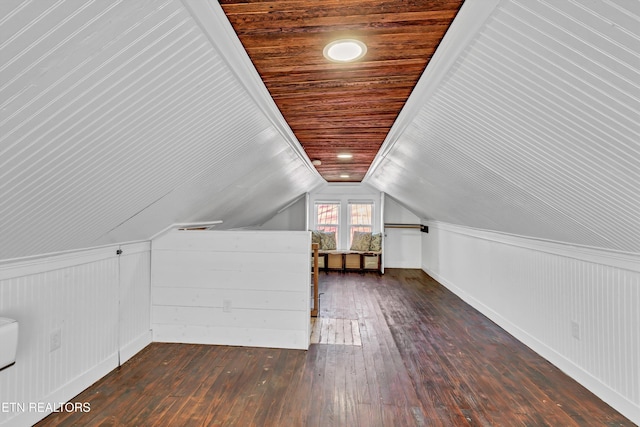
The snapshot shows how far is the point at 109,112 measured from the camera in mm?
1410

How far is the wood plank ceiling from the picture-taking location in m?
1.25

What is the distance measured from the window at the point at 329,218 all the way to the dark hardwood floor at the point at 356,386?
444 centimetres

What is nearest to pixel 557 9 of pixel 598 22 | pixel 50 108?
pixel 598 22

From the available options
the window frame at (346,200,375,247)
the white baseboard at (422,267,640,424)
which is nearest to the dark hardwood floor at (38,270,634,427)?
the white baseboard at (422,267,640,424)

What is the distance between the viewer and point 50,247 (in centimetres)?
215

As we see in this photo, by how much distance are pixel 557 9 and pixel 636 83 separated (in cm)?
38

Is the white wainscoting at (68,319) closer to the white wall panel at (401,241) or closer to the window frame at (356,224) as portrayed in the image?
the window frame at (356,224)

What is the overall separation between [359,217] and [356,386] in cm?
576

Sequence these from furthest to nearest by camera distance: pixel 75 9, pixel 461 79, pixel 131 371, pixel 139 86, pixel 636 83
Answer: pixel 131 371
pixel 461 79
pixel 139 86
pixel 636 83
pixel 75 9

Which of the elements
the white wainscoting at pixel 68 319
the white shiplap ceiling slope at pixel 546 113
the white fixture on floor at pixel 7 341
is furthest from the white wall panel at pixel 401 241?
the white fixture on floor at pixel 7 341

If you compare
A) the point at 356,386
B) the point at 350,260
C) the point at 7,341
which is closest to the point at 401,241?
the point at 350,260

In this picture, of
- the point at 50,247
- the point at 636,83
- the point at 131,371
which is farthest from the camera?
the point at 131,371

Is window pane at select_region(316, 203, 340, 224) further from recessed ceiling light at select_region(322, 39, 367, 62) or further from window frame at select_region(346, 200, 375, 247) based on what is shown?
recessed ceiling light at select_region(322, 39, 367, 62)

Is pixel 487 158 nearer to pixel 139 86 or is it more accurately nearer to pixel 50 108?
pixel 139 86
